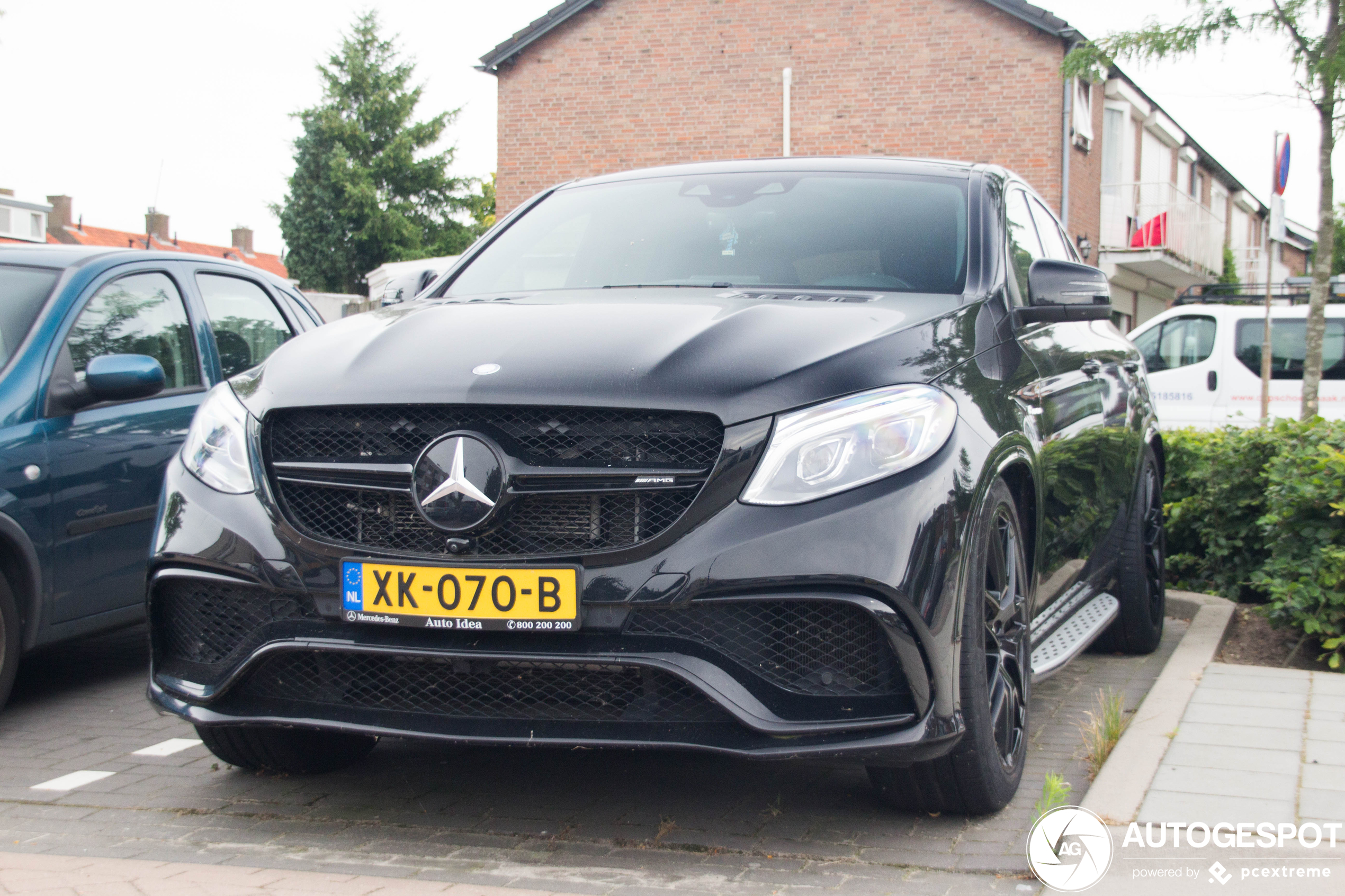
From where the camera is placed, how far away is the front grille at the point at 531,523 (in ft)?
9.59

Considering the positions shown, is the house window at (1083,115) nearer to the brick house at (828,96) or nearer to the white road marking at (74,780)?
the brick house at (828,96)

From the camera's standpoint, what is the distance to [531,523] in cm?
298

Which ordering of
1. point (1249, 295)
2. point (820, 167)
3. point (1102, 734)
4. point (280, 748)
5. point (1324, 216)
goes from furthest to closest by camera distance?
point (1249, 295) → point (1324, 216) → point (820, 167) → point (1102, 734) → point (280, 748)

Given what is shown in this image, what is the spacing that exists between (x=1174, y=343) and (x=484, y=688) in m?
15.1

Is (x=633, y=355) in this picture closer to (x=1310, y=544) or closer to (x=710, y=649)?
(x=710, y=649)

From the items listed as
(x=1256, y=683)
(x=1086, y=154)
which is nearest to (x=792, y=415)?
(x=1256, y=683)

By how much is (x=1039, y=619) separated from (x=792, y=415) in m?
1.64

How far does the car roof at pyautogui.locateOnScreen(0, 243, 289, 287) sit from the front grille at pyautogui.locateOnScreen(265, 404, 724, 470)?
8.08ft

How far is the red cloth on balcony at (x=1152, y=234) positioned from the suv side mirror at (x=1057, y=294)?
25.1 m

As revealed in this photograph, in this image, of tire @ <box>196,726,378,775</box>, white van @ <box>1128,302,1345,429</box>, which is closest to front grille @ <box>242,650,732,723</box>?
tire @ <box>196,726,378,775</box>

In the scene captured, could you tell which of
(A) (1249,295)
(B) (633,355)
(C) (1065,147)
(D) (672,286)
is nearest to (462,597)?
(B) (633,355)

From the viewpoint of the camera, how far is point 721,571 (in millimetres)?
2836

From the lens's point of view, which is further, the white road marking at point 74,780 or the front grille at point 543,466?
the white road marking at point 74,780
